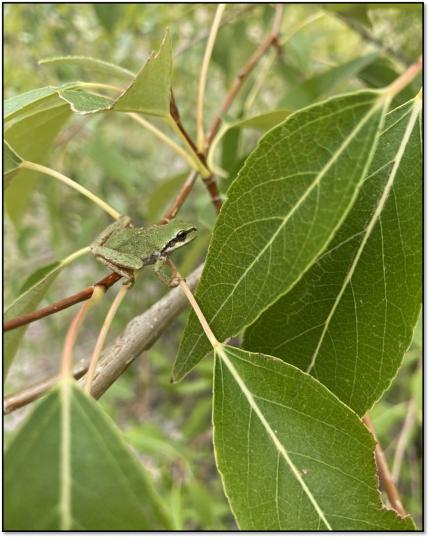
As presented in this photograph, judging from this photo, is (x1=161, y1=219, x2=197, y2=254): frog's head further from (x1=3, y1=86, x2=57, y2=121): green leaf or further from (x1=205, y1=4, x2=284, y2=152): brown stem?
(x1=3, y1=86, x2=57, y2=121): green leaf

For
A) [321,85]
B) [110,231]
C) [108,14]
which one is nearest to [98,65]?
[110,231]

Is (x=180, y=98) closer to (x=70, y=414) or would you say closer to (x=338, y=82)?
(x=338, y=82)

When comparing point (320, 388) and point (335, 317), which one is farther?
point (335, 317)

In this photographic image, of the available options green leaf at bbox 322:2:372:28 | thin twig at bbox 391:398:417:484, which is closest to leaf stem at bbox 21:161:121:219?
green leaf at bbox 322:2:372:28

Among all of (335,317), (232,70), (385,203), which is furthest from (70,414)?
(232,70)

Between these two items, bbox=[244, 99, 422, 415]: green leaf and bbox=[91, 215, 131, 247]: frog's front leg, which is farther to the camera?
bbox=[91, 215, 131, 247]: frog's front leg

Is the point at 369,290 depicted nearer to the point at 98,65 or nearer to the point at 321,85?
the point at 98,65

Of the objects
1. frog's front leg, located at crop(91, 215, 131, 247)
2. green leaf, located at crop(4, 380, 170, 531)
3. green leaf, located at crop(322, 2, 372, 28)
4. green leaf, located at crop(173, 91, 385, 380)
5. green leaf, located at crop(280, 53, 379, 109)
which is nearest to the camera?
green leaf, located at crop(4, 380, 170, 531)
